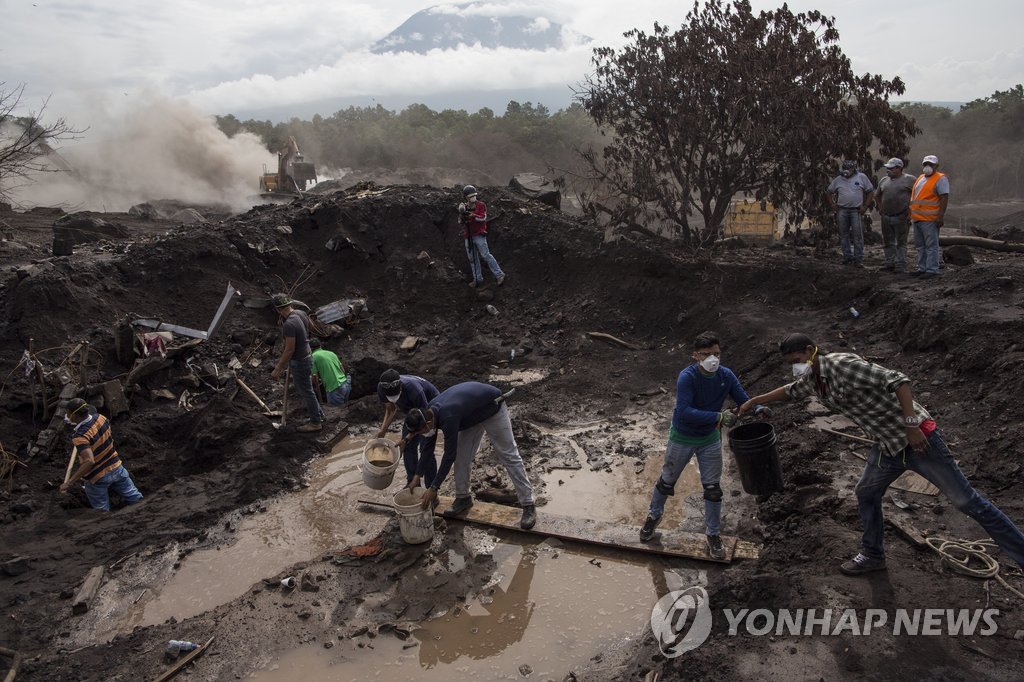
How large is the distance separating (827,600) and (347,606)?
11.9 ft

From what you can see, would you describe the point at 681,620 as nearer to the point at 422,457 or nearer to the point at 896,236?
the point at 422,457

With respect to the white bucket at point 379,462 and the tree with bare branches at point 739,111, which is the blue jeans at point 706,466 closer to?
the white bucket at point 379,462

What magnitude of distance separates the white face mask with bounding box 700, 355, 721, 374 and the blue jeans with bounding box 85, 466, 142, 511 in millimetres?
6262

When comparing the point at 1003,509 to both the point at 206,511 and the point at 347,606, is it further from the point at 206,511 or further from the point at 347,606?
the point at 206,511

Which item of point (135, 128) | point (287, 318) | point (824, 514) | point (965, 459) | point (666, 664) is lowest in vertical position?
point (666, 664)

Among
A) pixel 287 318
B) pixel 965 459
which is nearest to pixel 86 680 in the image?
pixel 287 318

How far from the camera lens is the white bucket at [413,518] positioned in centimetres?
604

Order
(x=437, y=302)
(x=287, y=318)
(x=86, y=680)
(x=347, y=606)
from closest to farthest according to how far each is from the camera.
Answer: (x=86, y=680)
(x=347, y=606)
(x=287, y=318)
(x=437, y=302)

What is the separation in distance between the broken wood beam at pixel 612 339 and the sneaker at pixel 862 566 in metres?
6.43

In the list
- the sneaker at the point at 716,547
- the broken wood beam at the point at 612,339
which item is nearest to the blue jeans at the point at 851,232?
the broken wood beam at the point at 612,339

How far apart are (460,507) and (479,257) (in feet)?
24.4

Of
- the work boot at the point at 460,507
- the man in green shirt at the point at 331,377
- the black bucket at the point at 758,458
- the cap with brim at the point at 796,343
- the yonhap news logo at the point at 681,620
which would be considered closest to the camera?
the yonhap news logo at the point at 681,620

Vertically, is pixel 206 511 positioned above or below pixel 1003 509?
below

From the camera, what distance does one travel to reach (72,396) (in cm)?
863
